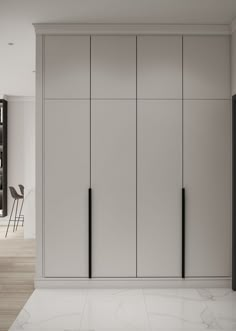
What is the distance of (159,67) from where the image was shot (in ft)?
14.4

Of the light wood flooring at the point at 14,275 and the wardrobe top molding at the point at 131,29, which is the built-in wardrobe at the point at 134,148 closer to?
the wardrobe top molding at the point at 131,29

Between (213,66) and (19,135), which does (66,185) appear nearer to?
(213,66)

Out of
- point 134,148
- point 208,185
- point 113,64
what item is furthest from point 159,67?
point 208,185

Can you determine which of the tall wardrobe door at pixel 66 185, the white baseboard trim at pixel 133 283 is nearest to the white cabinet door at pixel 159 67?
the tall wardrobe door at pixel 66 185

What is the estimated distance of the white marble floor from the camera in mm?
3381

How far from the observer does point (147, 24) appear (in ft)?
14.2

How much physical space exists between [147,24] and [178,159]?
150cm

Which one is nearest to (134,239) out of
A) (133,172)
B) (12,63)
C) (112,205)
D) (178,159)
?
(112,205)

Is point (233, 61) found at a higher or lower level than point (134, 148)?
higher

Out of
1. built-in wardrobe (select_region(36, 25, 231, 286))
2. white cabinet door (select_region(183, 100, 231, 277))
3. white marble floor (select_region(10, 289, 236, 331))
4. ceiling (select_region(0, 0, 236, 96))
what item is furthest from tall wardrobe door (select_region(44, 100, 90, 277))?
white cabinet door (select_region(183, 100, 231, 277))

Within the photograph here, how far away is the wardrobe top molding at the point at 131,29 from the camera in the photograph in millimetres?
4340

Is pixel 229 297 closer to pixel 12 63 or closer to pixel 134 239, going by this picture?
pixel 134 239

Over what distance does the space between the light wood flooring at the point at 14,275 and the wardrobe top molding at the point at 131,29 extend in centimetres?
281

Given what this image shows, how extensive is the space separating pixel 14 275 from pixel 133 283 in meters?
1.54
